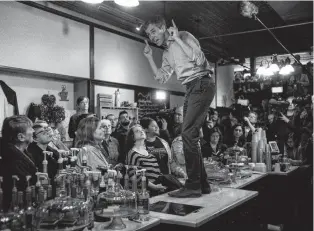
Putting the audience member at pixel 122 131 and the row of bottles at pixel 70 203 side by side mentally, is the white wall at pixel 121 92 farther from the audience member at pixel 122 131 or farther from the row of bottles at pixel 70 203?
the row of bottles at pixel 70 203

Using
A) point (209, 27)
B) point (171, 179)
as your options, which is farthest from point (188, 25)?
point (171, 179)

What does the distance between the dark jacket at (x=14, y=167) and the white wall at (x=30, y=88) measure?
3.07 m

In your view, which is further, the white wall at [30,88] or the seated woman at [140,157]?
the white wall at [30,88]

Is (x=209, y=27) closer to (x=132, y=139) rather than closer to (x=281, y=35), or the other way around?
(x=281, y=35)

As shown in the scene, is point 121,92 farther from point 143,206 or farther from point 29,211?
point 29,211

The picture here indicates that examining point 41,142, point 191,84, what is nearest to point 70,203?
point 191,84

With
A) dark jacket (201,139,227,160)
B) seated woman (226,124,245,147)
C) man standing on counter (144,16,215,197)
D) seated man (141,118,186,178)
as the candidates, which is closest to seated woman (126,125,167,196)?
seated man (141,118,186,178)

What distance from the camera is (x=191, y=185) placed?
8.38ft

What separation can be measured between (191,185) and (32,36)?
343cm

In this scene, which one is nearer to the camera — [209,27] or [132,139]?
[132,139]

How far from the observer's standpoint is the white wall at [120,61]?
5.99 m

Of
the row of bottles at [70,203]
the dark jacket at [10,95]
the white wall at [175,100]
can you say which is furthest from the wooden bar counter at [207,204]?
the white wall at [175,100]

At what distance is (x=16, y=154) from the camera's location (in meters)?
2.14

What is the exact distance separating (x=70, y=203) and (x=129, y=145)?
6.30ft
